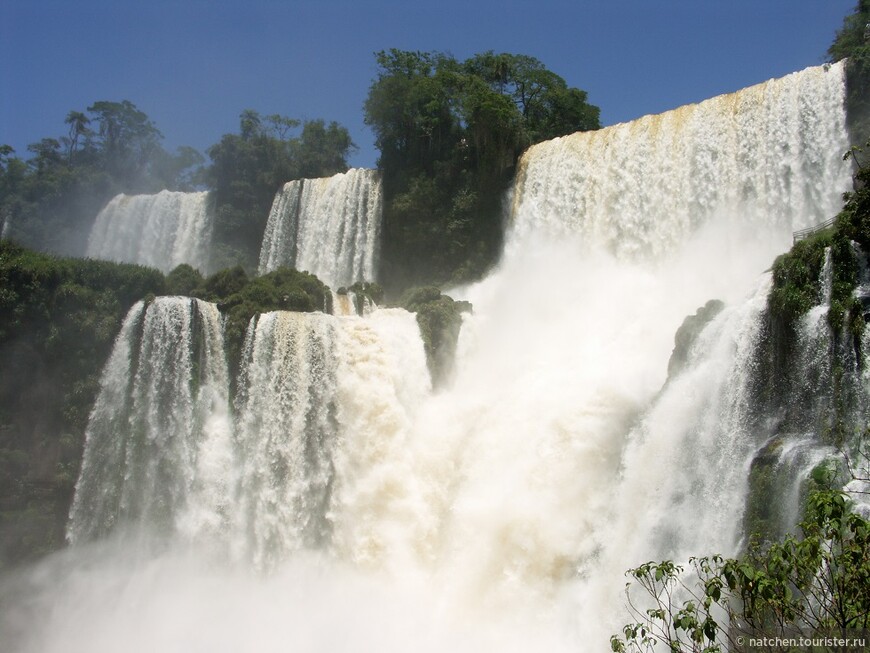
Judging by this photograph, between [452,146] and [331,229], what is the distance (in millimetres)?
5622

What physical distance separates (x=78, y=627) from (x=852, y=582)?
51.6 ft

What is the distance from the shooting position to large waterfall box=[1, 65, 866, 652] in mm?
12508

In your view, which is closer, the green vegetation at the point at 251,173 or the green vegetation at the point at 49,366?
the green vegetation at the point at 49,366

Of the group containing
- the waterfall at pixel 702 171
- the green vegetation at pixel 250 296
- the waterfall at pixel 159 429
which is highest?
the waterfall at pixel 702 171

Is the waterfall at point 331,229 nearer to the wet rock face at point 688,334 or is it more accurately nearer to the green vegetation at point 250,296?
the green vegetation at point 250,296

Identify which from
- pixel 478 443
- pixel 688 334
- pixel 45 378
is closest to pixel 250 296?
pixel 45 378

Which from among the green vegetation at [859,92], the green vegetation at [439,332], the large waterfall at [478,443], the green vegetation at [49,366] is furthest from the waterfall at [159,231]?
the green vegetation at [859,92]

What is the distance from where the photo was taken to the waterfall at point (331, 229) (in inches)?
1091

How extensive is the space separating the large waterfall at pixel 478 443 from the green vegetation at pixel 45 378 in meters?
0.51

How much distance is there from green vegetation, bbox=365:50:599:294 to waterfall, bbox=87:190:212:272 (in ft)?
33.2

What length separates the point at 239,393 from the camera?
1762 cm

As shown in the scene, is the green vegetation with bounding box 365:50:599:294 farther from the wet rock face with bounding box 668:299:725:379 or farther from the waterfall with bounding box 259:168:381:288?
the wet rock face with bounding box 668:299:725:379

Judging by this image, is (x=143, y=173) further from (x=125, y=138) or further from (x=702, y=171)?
(x=702, y=171)

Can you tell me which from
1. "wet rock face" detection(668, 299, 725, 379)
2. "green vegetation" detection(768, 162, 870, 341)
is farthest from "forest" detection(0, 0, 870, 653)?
"wet rock face" detection(668, 299, 725, 379)
